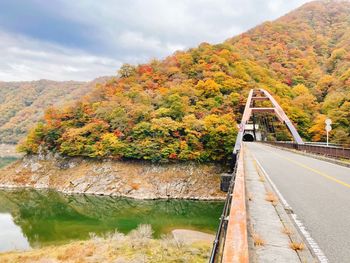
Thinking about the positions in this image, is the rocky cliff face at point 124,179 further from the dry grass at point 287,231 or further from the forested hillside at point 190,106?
the dry grass at point 287,231

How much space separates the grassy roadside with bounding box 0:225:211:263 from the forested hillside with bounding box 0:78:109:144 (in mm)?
112453

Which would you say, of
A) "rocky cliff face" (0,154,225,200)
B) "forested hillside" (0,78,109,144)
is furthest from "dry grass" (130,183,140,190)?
"forested hillside" (0,78,109,144)

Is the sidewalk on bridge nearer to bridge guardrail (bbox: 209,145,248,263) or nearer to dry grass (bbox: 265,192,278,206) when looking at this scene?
dry grass (bbox: 265,192,278,206)

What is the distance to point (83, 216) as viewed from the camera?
33.8 m

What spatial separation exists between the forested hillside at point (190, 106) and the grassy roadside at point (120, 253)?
23.7 metres

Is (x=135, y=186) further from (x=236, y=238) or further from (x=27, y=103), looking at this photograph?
(x=27, y=103)

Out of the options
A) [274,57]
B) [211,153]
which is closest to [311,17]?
[274,57]

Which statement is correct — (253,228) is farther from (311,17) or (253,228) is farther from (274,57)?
(311,17)

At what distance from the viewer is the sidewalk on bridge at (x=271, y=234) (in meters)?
4.20

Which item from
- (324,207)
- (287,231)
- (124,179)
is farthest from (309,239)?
(124,179)

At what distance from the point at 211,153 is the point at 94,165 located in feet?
55.7

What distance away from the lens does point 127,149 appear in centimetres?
4500

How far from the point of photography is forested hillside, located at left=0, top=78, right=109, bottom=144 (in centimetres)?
13925

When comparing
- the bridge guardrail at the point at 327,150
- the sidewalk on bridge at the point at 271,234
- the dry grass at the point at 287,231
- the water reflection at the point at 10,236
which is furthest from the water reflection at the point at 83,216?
the dry grass at the point at 287,231
